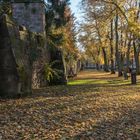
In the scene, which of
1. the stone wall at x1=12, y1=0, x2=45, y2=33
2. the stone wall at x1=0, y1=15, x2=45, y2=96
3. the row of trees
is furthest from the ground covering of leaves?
the row of trees

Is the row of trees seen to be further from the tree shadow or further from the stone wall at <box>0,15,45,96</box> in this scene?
the tree shadow

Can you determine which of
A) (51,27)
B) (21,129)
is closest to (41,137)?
(21,129)

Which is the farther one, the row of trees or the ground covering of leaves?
the row of trees

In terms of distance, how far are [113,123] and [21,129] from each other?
2408mm

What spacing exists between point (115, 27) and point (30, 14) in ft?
63.2

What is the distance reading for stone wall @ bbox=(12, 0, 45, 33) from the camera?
22.4 metres

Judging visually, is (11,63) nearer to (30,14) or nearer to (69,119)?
(69,119)

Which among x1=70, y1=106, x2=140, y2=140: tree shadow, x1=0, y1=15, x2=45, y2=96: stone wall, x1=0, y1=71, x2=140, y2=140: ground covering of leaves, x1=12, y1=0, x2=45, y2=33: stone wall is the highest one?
x1=12, y1=0, x2=45, y2=33: stone wall

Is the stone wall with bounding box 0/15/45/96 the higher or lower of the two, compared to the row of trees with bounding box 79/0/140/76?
lower

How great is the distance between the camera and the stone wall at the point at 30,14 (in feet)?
73.6

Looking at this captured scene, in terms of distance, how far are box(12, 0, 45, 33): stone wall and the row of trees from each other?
27.9 feet

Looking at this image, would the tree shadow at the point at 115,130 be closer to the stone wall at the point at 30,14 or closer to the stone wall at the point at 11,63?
the stone wall at the point at 11,63

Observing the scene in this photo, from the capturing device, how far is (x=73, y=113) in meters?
10.7

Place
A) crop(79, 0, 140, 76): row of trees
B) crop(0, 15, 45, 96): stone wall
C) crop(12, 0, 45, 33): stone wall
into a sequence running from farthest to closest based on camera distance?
1. crop(79, 0, 140, 76): row of trees
2. crop(12, 0, 45, 33): stone wall
3. crop(0, 15, 45, 96): stone wall
